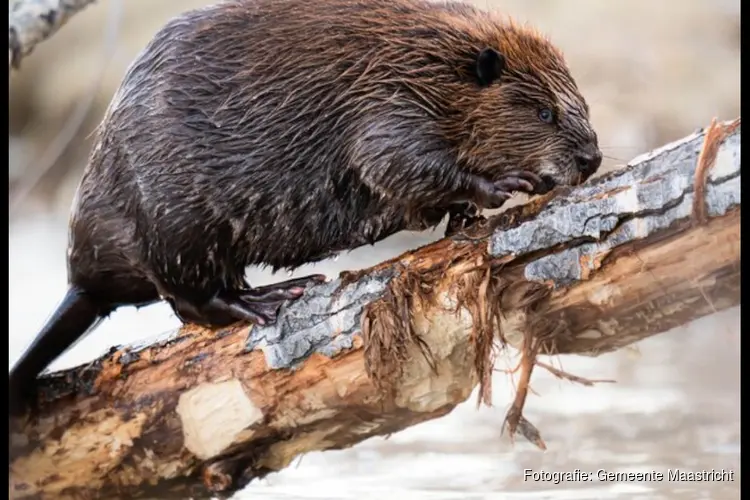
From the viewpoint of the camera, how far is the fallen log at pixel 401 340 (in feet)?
4.47

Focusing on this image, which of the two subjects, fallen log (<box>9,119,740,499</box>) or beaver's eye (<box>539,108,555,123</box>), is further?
beaver's eye (<box>539,108,555,123</box>)

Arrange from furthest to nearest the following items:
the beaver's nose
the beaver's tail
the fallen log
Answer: the beaver's tail < the beaver's nose < the fallen log

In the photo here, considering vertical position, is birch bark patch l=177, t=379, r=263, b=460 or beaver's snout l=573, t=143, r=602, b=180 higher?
beaver's snout l=573, t=143, r=602, b=180

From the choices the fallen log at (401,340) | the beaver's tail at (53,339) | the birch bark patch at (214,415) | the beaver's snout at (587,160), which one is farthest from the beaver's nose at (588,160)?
the beaver's tail at (53,339)

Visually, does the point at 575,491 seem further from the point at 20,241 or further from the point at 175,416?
the point at 20,241

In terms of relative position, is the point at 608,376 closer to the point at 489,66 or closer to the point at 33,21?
the point at 489,66

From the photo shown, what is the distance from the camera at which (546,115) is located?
163 centimetres

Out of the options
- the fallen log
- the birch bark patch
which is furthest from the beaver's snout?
the birch bark patch

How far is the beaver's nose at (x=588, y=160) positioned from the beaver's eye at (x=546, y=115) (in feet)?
0.26

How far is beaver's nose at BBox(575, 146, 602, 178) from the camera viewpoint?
1597mm

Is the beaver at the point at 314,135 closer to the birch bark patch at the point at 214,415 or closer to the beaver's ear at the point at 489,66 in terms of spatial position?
the beaver's ear at the point at 489,66

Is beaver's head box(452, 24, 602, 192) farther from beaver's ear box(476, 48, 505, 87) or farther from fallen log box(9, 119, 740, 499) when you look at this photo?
fallen log box(9, 119, 740, 499)

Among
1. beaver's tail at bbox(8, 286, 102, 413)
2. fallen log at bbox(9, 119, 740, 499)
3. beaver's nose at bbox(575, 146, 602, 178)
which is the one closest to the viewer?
fallen log at bbox(9, 119, 740, 499)

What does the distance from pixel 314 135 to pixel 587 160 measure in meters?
0.47
